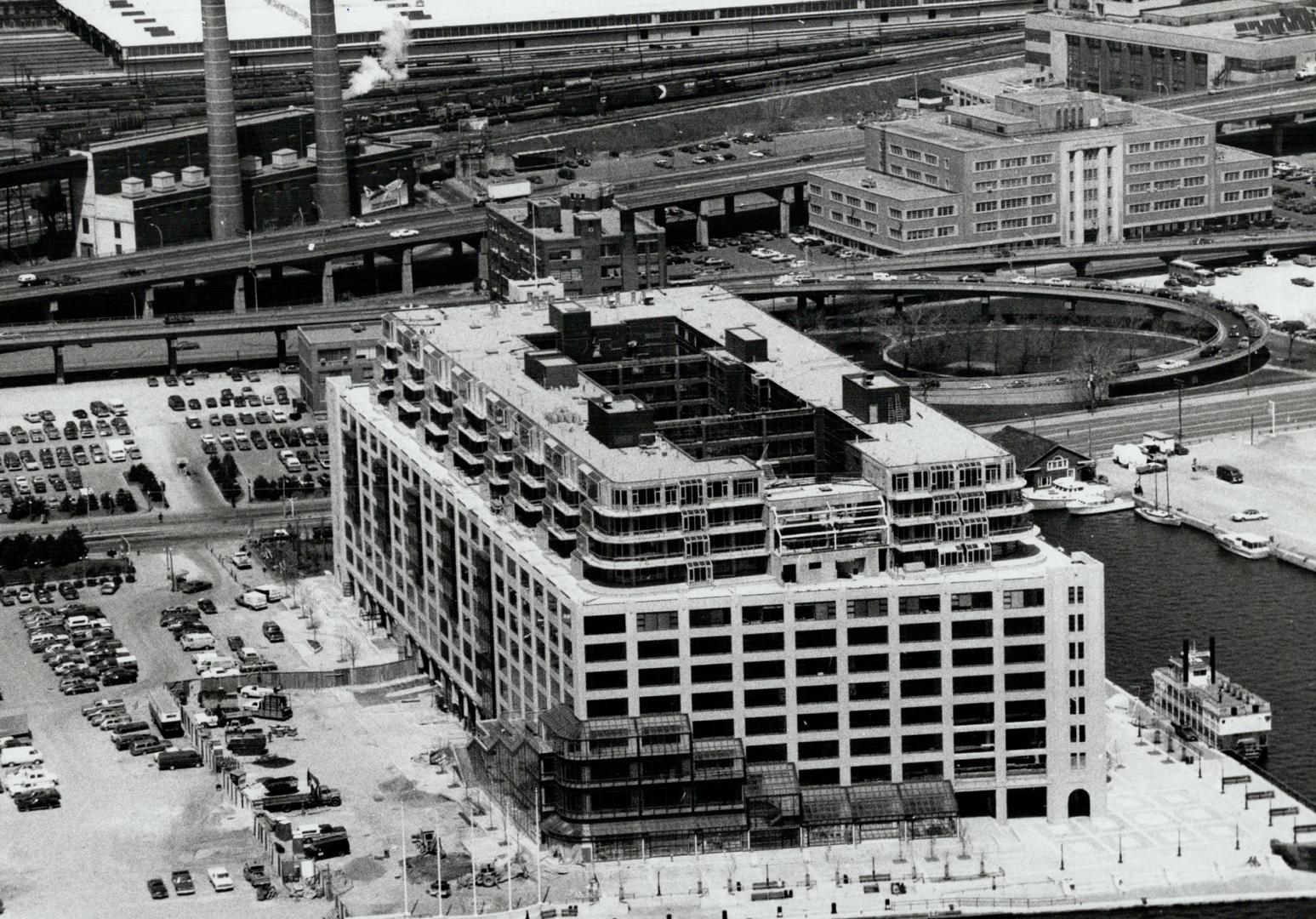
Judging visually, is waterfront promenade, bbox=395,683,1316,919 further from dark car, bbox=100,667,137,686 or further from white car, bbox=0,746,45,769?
dark car, bbox=100,667,137,686

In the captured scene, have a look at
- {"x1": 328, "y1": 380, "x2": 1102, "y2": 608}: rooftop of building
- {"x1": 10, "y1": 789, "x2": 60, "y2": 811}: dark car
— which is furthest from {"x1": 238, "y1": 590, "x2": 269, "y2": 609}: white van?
{"x1": 328, "y1": 380, "x2": 1102, "y2": 608}: rooftop of building

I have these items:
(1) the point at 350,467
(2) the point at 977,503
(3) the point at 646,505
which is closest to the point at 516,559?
(3) the point at 646,505

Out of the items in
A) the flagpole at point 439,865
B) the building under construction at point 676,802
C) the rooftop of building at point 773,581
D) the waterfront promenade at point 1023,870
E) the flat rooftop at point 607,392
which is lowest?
the waterfront promenade at point 1023,870

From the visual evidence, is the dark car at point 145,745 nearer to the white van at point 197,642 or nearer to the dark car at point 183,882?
the white van at point 197,642

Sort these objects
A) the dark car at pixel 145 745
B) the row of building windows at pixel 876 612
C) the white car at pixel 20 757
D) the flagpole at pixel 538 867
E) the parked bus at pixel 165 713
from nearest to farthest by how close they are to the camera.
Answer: the flagpole at pixel 538 867
the row of building windows at pixel 876 612
the white car at pixel 20 757
the dark car at pixel 145 745
the parked bus at pixel 165 713

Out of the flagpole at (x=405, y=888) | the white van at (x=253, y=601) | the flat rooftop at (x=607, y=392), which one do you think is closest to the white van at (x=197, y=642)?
the white van at (x=253, y=601)

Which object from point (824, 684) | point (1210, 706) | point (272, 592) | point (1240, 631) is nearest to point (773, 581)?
point (824, 684)

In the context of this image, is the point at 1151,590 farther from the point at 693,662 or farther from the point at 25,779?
the point at 25,779

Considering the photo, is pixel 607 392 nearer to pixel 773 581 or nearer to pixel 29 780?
pixel 773 581
